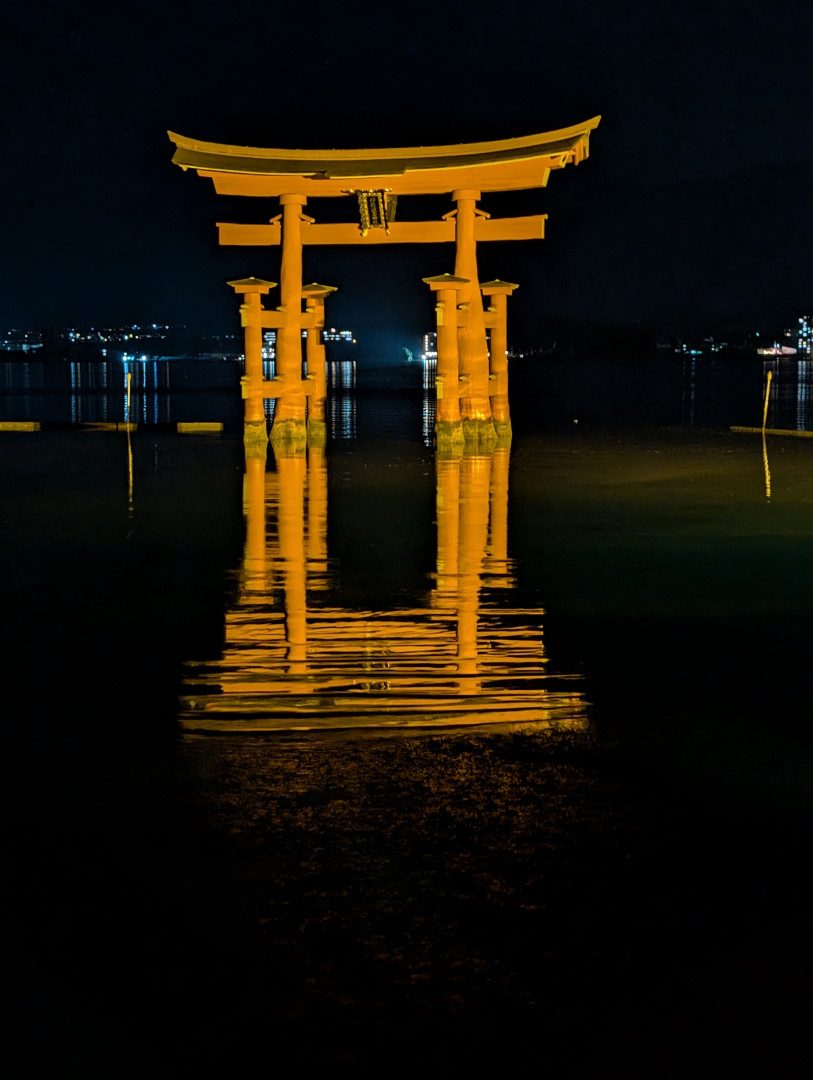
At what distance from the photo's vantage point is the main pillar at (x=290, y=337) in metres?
24.2

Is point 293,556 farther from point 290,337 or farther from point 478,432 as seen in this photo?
point 478,432

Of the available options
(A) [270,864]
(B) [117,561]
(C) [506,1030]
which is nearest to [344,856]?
(A) [270,864]

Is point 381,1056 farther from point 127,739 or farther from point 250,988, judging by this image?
point 127,739

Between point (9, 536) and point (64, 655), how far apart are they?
6079 millimetres

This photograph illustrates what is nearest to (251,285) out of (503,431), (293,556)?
(503,431)

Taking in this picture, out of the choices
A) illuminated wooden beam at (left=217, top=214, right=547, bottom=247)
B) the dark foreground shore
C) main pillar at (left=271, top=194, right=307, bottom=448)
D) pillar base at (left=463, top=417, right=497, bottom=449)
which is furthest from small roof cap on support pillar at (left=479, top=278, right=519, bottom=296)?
the dark foreground shore

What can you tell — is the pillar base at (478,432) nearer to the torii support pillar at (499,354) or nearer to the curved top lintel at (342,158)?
the torii support pillar at (499,354)

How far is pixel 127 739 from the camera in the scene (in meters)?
5.91

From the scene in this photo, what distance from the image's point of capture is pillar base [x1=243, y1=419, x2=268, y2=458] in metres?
25.2

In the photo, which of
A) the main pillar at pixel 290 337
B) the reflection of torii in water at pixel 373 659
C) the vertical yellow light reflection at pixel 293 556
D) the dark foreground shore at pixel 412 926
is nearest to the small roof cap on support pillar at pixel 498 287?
the main pillar at pixel 290 337

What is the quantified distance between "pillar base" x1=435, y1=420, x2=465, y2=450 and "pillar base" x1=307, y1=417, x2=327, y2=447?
4744 mm

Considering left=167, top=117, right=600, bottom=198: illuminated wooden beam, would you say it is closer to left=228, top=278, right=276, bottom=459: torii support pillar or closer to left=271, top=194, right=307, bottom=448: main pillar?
left=271, top=194, right=307, bottom=448: main pillar

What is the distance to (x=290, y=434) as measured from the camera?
25828 millimetres

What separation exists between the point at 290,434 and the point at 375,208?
4881mm
